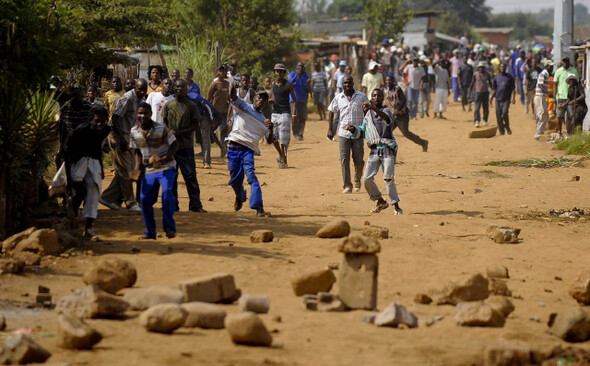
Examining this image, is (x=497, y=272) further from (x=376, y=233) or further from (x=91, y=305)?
(x=91, y=305)

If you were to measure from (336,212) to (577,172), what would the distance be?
19.5ft

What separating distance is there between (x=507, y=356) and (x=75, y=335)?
2613 millimetres

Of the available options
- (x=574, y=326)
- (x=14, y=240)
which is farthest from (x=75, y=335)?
(x=14, y=240)

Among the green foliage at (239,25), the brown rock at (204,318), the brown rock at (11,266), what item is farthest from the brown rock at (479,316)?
the green foliage at (239,25)

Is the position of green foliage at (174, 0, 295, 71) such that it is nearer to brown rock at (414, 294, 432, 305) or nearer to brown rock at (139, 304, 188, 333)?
brown rock at (414, 294, 432, 305)

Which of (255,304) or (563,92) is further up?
(563,92)

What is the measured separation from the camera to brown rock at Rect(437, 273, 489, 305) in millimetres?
7539

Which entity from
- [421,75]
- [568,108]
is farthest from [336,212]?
[421,75]

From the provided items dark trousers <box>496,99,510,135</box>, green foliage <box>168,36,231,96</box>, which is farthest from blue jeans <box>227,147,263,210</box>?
dark trousers <box>496,99,510,135</box>

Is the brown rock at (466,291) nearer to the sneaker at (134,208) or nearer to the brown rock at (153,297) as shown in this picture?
the brown rock at (153,297)

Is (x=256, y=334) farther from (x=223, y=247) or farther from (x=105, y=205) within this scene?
(x=105, y=205)

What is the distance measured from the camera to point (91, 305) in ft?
22.1

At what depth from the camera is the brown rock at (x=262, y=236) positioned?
398 inches

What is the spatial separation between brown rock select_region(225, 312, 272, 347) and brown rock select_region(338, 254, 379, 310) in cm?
122
